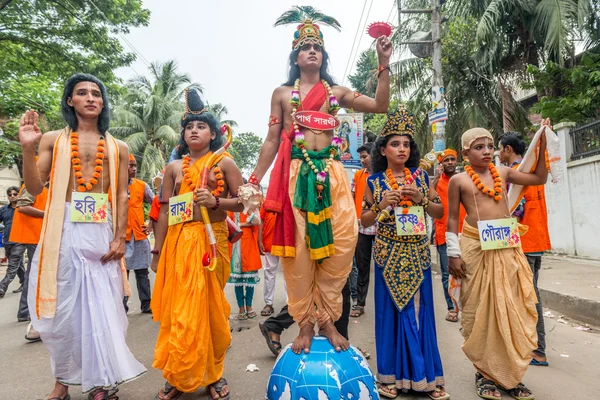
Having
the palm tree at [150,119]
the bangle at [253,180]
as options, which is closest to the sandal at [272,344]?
the bangle at [253,180]

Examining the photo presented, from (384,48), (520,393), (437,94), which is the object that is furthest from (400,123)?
(437,94)

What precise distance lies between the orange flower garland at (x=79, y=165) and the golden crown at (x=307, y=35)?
1.68 metres

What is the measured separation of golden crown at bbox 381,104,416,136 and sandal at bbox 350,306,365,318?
293 cm

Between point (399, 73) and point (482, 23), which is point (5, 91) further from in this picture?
point (482, 23)

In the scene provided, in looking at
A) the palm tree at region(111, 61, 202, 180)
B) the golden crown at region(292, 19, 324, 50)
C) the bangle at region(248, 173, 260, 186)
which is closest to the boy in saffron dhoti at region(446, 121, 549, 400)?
the golden crown at region(292, 19, 324, 50)

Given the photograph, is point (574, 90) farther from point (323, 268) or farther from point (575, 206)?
point (323, 268)

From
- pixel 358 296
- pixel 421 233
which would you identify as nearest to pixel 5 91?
pixel 358 296

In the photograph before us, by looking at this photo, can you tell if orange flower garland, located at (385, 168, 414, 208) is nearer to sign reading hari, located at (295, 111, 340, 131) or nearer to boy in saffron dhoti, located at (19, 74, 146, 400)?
sign reading hari, located at (295, 111, 340, 131)

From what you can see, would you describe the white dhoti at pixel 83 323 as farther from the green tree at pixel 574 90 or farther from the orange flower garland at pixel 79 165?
the green tree at pixel 574 90

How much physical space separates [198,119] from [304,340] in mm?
1987

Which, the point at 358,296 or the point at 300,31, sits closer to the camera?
the point at 300,31

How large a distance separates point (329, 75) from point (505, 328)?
2.27 metres

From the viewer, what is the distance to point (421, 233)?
10.6 feet

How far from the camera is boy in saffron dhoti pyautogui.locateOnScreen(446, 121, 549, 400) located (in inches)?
125
